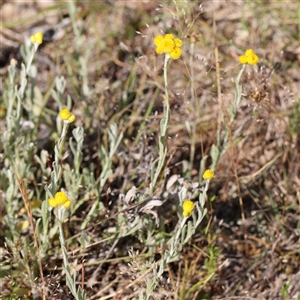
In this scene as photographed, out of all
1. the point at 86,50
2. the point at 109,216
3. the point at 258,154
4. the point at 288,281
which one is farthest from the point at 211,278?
the point at 86,50

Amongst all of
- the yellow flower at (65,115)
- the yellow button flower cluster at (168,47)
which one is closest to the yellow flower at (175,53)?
the yellow button flower cluster at (168,47)

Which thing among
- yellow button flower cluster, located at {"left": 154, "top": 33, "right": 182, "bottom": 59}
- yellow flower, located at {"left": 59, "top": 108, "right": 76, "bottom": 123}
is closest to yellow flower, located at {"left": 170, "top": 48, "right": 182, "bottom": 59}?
yellow button flower cluster, located at {"left": 154, "top": 33, "right": 182, "bottom": 59}

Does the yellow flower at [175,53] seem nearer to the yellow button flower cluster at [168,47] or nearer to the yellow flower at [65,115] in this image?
the yellow button flower cluster at [168,47]

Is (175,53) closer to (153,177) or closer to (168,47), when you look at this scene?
(168,47)

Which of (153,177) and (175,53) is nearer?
(175,53)

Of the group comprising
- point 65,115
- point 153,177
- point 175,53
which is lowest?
point 153,177

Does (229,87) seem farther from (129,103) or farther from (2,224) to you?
(2,224)

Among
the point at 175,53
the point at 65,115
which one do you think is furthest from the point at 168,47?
the point at 65,115

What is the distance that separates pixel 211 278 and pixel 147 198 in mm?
477

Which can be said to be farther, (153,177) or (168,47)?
(153,177)

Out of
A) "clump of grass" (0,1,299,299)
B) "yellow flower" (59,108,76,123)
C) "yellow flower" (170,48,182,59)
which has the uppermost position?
"yellow flower" (170,48,182,59)

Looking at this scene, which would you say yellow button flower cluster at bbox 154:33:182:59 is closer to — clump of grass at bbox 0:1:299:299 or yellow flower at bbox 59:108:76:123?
clump of grass at bbox 0:1:299:299

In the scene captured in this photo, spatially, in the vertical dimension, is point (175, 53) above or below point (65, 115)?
above

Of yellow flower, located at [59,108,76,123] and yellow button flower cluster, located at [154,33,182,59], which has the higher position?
yellow button flower cluster, located at [154,33,182,59]
